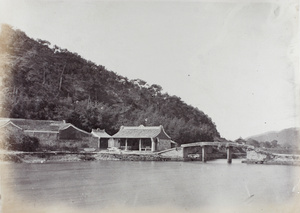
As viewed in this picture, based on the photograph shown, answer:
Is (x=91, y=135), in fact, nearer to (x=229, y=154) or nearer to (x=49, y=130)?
(x=49, y=130)

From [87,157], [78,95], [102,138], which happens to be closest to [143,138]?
[102,138]

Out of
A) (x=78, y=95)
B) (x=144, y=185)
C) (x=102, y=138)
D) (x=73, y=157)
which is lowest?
(x=144, y=185)

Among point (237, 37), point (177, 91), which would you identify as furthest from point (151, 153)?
point (237, 37)

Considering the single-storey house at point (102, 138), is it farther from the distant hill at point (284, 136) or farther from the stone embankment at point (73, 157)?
the distant hill at point (284, 136)

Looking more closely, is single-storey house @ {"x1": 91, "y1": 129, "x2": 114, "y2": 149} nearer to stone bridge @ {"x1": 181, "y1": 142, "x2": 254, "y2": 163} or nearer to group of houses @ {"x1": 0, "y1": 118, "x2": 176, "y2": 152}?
group of houses @ {"x1": 0, "y1": 118, "x2": 176, "y2": 152}

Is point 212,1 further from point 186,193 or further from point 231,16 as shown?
point 186,193

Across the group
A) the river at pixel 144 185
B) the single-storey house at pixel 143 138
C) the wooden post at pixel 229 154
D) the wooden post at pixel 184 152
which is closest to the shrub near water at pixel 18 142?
the river at pixel 144 185

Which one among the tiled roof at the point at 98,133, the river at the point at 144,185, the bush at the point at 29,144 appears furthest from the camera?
the tiled roof at the point at 98,133
